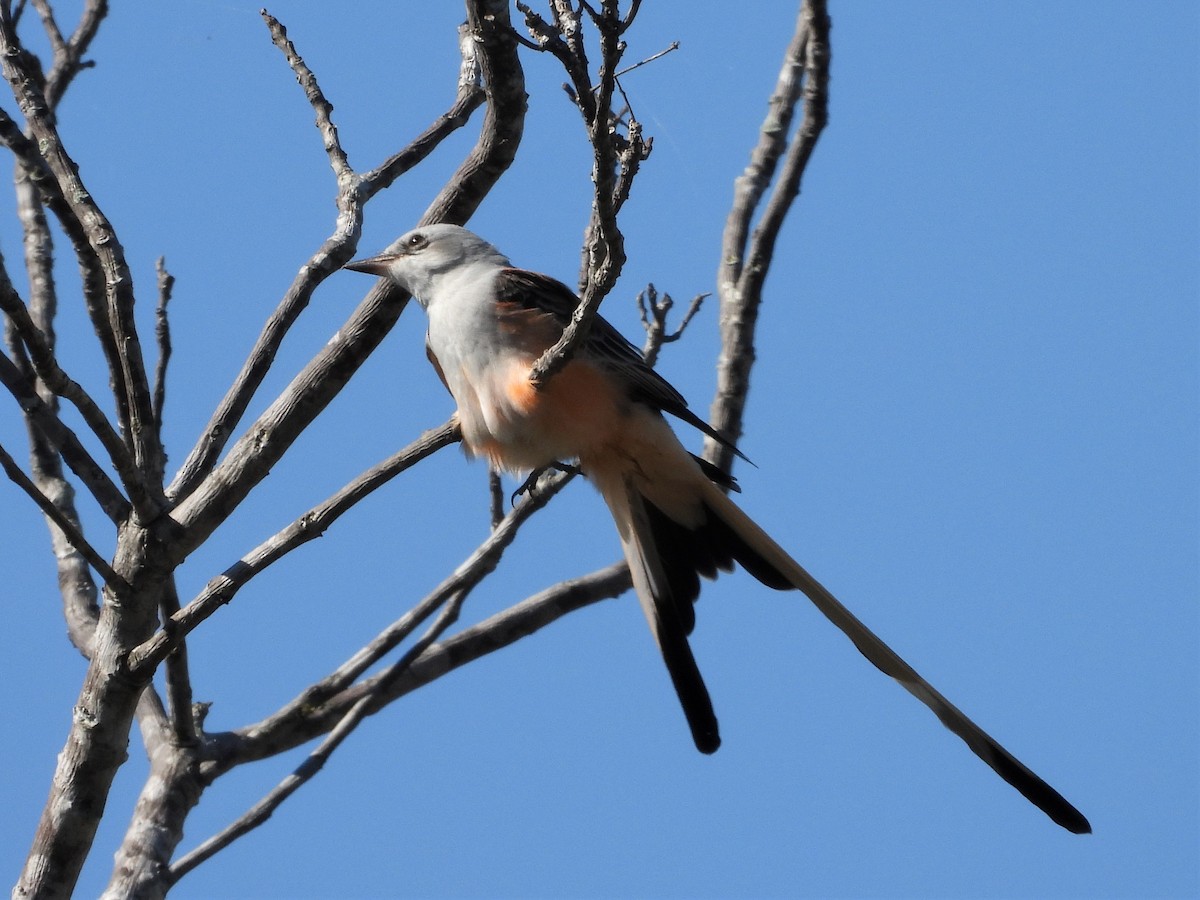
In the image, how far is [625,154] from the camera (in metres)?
2.57

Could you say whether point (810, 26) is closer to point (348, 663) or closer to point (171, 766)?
point (348, 663)

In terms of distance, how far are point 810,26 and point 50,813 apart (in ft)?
11.7

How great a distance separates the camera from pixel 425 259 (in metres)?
4.38

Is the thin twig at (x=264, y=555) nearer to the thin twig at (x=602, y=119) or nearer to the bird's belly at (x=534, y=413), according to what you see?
the bird's belly at (x=534, y=413)

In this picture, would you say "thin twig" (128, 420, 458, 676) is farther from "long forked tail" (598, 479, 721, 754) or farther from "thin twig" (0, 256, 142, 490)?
"long forked tail" (598, 479, 721, 754)

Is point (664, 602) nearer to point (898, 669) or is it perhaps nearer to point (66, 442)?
point (898, 669)

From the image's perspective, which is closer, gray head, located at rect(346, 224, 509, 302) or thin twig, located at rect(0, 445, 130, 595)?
thin twig, located at rect(0, 445, 130, 595)

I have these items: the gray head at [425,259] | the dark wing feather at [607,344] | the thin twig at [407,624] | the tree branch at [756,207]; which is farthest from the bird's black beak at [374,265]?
the tree branch at [756,207]

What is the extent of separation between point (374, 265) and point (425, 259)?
189 millimetres

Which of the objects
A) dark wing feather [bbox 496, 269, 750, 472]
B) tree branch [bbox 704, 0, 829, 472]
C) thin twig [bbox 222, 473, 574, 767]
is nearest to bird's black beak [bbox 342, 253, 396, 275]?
dark wing feather [bbox 496, 269, 750, 472]

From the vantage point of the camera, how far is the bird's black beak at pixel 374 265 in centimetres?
440

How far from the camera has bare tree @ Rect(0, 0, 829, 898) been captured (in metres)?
3.02

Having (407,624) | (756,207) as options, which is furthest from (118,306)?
(756,207)

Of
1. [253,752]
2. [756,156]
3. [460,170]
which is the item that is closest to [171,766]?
[253,752]
